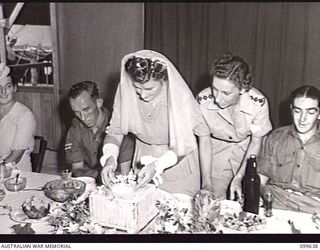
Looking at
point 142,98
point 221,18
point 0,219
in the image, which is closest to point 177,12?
point 221,18

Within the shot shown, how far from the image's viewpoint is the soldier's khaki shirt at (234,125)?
1262mm

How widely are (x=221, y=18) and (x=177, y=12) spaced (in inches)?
6.6

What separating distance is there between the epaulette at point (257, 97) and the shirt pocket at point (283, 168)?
157mm

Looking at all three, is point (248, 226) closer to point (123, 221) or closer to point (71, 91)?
point (123, 221)

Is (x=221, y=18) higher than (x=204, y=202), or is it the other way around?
(x=221, y=18)

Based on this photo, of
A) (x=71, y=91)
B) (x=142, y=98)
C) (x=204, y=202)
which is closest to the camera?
(x=204, y=202)

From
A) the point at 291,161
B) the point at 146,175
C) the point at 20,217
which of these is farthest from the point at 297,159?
the point at 20,217

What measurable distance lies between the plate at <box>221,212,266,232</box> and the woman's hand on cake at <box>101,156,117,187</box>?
273 millimetres

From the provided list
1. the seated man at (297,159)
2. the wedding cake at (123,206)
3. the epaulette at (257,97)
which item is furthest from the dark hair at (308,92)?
the wedding cake at (123,206)

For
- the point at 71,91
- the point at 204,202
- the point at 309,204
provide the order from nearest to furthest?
the point at 204,202, the point at 309,204, the point at 71,91

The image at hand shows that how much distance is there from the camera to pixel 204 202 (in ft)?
3.25

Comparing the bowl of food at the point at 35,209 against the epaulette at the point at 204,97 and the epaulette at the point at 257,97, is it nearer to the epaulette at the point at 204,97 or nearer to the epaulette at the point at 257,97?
the epaulette at the point at 204,97

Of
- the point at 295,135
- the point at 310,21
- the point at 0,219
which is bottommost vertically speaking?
the point at 0,219

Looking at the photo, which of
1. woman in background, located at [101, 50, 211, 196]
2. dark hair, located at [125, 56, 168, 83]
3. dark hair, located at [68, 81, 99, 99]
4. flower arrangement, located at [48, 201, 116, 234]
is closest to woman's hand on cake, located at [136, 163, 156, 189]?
woman in background, located at [101, 50, 211, 196]
